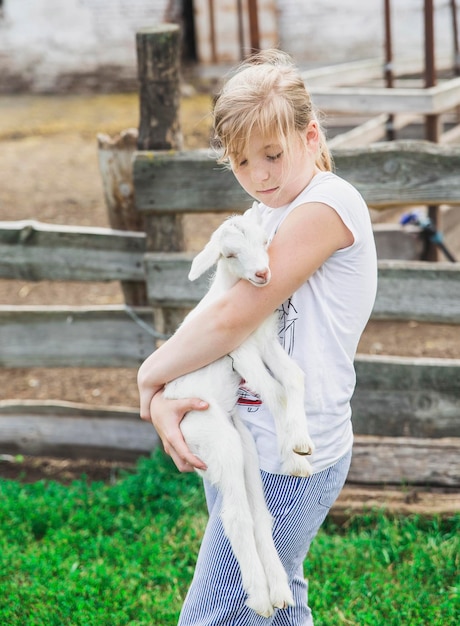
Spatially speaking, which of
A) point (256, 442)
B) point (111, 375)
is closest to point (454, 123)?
point (111, 375)

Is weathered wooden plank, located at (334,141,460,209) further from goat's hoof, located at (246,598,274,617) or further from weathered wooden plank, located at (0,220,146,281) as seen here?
goat's hoof, located at (246,598,274,617)

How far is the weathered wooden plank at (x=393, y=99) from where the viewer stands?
4719 mm

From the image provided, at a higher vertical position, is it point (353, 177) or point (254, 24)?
point (254, 24)

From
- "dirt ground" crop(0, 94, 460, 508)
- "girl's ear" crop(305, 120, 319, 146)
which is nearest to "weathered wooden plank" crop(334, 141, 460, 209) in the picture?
"dirt ground" crop(0, 94, 460, 508)

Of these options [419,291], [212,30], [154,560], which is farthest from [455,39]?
[154,560]

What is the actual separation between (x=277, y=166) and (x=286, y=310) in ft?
1.09

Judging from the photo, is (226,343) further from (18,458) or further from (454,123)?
A: (454,123)

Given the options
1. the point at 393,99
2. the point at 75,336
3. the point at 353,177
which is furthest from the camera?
the point at 393,99

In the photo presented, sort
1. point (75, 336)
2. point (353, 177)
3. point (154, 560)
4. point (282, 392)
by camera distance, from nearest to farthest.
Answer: point (282, 392) < point (154, 560) < point (353, 177) < point (75, 336)

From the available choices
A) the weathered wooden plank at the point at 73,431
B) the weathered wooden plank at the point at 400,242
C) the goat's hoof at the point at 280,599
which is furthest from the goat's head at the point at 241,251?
the weathered wooden plank at the point at 400,242

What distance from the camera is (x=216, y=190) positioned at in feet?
11.8

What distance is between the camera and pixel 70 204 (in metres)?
8.48

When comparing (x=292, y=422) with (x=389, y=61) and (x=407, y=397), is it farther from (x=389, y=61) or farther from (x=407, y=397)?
(x=389, y=61)

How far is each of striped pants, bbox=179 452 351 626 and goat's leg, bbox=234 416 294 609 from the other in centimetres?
3
